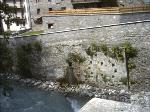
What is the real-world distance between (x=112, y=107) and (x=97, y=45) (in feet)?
28.8

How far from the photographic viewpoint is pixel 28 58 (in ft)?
119

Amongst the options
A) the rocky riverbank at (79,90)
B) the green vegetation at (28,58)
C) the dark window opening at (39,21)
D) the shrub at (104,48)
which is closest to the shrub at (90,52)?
the shrub at (104,48)

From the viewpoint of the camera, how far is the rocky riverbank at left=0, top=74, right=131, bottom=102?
30.1 meters

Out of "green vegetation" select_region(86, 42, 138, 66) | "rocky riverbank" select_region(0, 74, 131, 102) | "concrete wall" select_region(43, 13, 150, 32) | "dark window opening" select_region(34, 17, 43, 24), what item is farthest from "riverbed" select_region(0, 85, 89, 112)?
"dark window opening" select_region(34, 17, 43, 24)

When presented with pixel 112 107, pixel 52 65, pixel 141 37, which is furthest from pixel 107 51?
pixel 112 107

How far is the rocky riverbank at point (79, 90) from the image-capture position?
30122mm

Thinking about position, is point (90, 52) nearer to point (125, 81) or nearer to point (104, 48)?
point (104, 48)

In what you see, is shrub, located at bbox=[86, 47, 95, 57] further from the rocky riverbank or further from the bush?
the bush

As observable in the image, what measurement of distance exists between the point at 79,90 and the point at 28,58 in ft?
22.0

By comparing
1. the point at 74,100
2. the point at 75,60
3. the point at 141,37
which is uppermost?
the point at 141,37

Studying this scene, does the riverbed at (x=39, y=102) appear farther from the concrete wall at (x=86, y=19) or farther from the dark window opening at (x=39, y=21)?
the dark window opening at (x=39, y=21)

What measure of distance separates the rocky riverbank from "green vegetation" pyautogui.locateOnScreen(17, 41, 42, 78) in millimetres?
790

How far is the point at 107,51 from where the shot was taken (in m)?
31.7

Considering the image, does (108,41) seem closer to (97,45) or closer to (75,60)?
(97,45)
